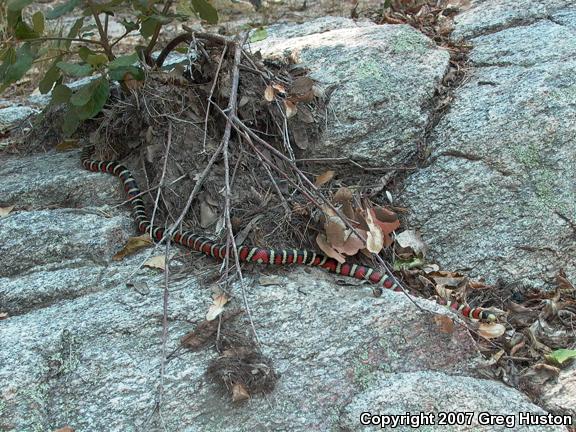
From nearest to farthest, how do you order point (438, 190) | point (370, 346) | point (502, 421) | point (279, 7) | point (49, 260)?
1. point (502, 421)
2. point (370, 346)
3. point (49, 260)
4. point (438, 190)
5. point (279, 7)

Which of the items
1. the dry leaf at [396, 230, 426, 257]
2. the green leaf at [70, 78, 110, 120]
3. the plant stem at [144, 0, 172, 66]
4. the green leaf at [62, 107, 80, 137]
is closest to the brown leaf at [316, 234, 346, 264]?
the dry leaf at [396, 230, 426, 257]

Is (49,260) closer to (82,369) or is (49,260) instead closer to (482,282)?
(82,369)

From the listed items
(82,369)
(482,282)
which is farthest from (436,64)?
(82,369)

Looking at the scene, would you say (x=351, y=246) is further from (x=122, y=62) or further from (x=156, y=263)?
(x=122, y=62)

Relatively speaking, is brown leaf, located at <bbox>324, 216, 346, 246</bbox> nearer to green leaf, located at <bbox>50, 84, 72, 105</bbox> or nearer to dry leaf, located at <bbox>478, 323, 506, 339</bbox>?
→ dry leaf, located at <bbox>478, 323, 506, 339</bbox>

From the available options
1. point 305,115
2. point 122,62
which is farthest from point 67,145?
point 305,115

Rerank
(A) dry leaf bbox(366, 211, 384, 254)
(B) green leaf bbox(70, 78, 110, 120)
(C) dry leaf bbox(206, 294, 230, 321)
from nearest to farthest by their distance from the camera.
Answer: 1. (C) dry leaf bbox(206, 294, 230, 321)
2. (A) dry leaf bbox(366, 211, 384, 254)
3. (B) green leaf bbox(70, 78, 110, 120)

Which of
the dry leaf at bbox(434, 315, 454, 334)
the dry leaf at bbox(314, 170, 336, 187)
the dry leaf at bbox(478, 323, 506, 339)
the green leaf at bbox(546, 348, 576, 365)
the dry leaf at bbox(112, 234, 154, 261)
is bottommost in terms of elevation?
the green leaf at bbox(546, 348, 576, 365)
